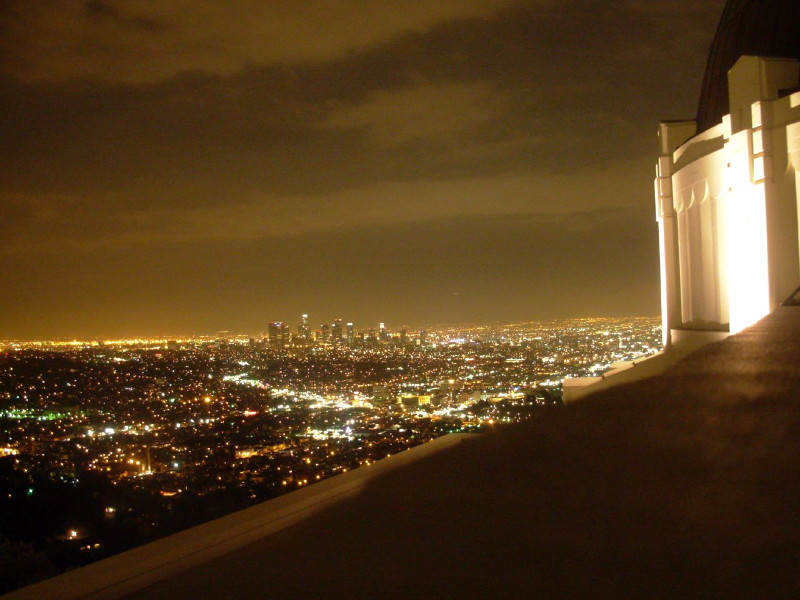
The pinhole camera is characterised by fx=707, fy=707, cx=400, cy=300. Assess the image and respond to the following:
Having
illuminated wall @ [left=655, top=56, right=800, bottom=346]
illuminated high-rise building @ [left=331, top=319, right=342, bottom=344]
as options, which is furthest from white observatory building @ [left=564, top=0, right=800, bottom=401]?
illuminated high-rise building @ [left=331, top=319, right=342, bottom=344]

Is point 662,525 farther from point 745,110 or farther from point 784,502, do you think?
point 745,110

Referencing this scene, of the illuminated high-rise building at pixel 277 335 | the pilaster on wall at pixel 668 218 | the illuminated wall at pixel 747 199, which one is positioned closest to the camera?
the illuminated wall at pixel 747 199

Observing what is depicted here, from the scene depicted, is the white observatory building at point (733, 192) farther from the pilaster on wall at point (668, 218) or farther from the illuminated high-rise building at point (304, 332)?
the illuminated high-rise building at point (304, 332)

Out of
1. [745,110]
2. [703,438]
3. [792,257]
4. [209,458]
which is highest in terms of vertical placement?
[745,110]

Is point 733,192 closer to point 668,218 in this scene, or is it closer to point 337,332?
point 668,218

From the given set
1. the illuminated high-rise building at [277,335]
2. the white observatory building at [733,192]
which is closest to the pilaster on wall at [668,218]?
the white observatory building at [733,192]

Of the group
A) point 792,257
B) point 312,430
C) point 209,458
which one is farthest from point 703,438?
point 312,430

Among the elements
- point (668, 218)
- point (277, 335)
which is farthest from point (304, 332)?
point (668, 218)

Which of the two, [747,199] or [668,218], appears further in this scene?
[668,218]
